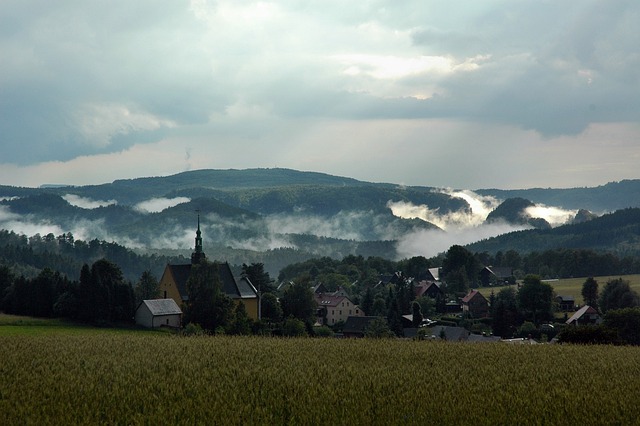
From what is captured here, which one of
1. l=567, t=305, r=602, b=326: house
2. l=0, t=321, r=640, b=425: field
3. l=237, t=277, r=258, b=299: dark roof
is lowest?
l=567, t=305, r=602, b=326: house

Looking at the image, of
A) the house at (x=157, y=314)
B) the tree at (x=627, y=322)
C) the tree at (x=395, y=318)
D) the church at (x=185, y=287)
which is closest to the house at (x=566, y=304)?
→ the tree at (x=395, y=318)

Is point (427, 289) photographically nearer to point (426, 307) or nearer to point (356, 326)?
point (426, 307)

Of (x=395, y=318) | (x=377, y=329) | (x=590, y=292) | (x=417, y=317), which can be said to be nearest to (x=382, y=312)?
(x=417, y=317)

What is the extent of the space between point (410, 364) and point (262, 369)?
8.15 m

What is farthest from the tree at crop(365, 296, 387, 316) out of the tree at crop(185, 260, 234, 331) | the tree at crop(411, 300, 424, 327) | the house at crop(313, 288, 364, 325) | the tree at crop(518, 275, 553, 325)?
the tree at crop(185, 260, 234, 331)

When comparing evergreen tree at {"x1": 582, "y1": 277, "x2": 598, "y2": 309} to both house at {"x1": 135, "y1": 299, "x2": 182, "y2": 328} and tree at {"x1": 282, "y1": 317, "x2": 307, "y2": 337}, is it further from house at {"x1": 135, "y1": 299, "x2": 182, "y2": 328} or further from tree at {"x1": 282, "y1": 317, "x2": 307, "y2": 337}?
house at {"x1": 135, "y1": 299, "x2": 182, "y2": 328}

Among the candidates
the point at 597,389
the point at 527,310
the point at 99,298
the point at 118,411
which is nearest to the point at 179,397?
the point at 118,411

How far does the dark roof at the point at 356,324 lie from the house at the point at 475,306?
28973 millimetres

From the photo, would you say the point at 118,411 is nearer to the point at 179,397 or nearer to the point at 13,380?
the point at 179,397

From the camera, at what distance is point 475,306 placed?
16212 cm

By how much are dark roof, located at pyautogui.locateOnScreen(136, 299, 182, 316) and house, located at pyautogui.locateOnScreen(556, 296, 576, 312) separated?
269 feet

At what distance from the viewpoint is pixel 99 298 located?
97.8 m

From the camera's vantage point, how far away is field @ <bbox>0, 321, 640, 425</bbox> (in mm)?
33447

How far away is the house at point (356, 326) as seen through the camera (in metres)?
131
